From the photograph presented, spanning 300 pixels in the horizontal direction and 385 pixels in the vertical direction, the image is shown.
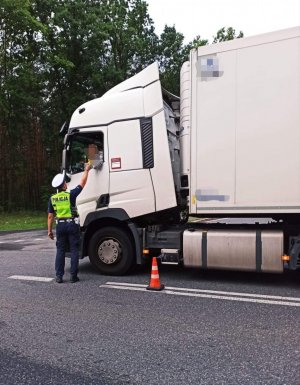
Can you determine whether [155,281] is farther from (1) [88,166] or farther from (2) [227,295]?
(1) [88,166]

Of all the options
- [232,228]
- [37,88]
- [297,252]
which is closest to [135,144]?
[232,228]

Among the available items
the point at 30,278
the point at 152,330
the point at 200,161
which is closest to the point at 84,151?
the point at 200,161

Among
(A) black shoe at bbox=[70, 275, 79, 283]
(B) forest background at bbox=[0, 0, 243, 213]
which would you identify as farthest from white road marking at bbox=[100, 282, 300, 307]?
(B) forest background at bbox=[0, 0, 243, 213]

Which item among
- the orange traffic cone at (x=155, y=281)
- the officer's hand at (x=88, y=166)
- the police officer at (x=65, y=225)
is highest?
the officer's hand at (x=88, y=166)

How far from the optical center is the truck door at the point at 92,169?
6.85 m

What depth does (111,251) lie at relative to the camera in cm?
688

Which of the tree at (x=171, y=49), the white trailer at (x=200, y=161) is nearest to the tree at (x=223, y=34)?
the tree at (x=171, y=49)

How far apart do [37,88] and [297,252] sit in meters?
23.0

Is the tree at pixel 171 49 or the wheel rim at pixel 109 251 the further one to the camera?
the tree at pixel 171 49

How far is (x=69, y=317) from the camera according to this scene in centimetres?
473

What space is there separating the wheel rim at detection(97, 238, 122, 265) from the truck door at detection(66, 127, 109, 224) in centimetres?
58

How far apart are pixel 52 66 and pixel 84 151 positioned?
20437mm

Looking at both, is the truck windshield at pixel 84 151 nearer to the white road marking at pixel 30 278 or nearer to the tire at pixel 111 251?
the tire at pixel 111 251

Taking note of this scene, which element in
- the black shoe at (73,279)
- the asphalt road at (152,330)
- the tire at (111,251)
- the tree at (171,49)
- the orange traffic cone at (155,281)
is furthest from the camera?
the tree at (171,49)
